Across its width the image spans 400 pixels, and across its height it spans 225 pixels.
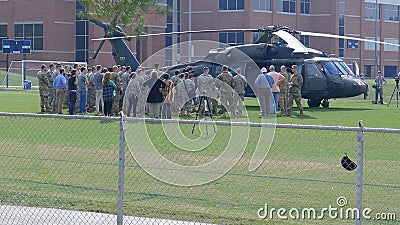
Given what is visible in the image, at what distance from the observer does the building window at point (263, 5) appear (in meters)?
82.7

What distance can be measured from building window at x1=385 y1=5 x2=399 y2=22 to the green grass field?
84963 mm

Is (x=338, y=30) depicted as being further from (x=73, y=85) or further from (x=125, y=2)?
(x=73, y=85)

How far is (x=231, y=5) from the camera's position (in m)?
82.6

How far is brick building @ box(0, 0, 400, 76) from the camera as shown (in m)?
71.1

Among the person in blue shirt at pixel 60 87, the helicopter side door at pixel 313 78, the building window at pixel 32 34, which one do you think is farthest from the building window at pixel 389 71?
the person in blue shirt at pixel 60 87

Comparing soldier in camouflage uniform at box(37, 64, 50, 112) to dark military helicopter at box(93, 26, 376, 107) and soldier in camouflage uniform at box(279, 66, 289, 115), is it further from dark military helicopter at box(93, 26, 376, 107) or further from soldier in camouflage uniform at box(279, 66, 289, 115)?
soldier in camouflage uniform at box(279, 66, 289, 115)

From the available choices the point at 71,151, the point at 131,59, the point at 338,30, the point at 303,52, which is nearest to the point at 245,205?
the point at 71,151

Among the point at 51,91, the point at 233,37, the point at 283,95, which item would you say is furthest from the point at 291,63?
the point at 233,37

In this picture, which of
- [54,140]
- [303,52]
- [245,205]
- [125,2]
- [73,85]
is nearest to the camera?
[245,205]

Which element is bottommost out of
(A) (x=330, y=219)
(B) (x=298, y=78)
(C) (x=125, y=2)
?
(A) (x=330, y=219)

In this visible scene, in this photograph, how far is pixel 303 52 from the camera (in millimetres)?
31781

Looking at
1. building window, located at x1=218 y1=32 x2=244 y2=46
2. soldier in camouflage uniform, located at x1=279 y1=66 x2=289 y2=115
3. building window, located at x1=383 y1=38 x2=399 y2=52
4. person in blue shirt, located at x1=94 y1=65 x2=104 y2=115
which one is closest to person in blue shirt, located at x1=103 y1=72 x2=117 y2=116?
person in blue shirt, located at x1=94 y1=65 x2=104 y2=115

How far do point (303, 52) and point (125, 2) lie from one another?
1622cm

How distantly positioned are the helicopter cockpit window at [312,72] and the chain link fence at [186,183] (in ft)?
51.9
